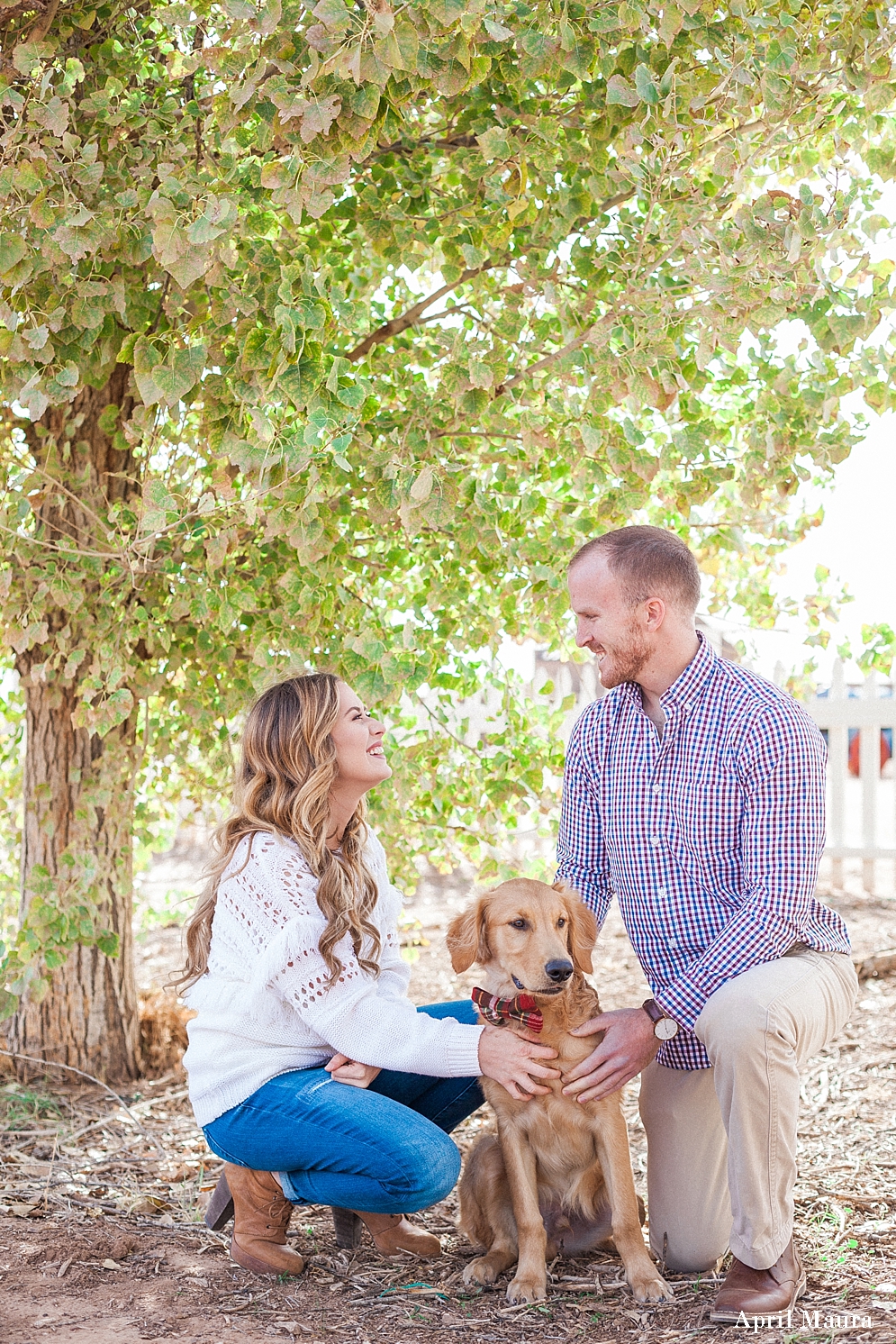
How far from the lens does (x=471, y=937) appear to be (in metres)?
3.03

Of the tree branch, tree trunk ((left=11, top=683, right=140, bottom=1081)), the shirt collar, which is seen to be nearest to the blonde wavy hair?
the shirt collar

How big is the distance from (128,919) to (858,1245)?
2847 mm

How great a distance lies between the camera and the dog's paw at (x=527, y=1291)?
108 inches

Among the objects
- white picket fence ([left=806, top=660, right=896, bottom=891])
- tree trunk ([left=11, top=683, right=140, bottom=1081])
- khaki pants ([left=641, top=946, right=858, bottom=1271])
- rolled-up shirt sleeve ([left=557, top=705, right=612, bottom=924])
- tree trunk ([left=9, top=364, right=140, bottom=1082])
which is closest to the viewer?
khaki pants ([left=641, top=946, right=858, bottom=1271])

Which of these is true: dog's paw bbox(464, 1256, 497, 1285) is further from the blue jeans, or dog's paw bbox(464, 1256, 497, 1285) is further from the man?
the man

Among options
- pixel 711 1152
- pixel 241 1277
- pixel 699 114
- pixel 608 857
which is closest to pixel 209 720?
pixel 608 857

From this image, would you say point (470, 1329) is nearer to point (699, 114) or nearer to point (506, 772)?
point (506, 772)

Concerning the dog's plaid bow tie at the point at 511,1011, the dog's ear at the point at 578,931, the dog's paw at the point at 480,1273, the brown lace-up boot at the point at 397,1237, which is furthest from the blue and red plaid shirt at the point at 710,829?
the brown lace-up boot at the point at 397,1237

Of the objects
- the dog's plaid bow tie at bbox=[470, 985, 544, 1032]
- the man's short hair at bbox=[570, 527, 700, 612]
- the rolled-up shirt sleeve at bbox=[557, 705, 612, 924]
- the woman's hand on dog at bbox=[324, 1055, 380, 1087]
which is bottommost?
the woman's hand on dog at bbox=[324, 1055, 380, 1087]

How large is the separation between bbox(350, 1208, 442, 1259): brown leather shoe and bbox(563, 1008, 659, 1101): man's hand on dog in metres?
0.63

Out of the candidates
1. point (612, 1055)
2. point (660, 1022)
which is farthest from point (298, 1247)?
point (660, 1022)

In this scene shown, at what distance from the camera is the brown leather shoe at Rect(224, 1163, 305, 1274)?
2.95 m

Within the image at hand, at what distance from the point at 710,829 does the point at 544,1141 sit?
853 millimetres

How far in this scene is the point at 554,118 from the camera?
330cm
